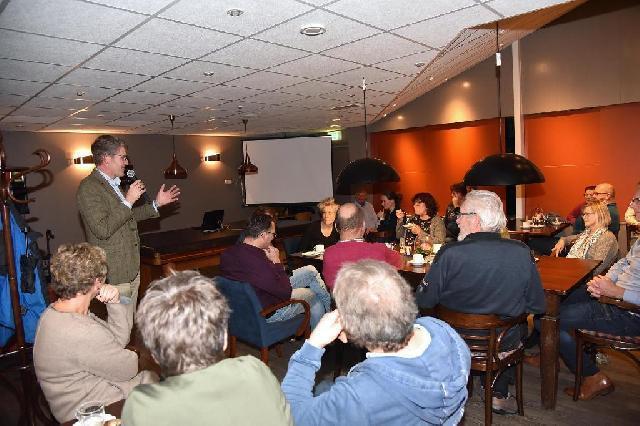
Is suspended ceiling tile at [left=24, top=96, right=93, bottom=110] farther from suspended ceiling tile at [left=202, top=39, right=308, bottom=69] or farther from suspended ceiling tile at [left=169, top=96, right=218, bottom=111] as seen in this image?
suspended ceiling tile at [left=202, top=39, right=308, bottom=69]

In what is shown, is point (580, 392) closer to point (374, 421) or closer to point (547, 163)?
point (374, 421)

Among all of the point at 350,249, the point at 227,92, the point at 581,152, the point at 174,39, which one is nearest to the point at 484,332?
the point at 350,249

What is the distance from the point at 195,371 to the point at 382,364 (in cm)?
52

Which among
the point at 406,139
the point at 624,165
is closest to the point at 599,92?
the point at 624,165

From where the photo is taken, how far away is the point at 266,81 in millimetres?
4988

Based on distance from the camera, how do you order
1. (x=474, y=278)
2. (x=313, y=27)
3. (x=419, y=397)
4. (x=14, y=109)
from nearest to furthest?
(x=419, y=397)
(x=474, y=278)
(x=313, y=27)
(x=14, y=109)

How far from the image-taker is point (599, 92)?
6.42m

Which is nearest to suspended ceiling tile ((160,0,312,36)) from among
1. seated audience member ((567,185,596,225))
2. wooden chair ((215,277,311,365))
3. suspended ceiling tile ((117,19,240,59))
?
suspended ceiling tile ((117,19,240,59))

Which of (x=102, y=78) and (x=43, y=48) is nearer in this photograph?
(x=43, y=48)

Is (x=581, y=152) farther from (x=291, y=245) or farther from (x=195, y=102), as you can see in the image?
(x=195, y=102)

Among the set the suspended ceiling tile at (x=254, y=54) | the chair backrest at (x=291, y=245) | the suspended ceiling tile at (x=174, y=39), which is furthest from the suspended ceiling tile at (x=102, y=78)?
the chair backrest at (x=291, y=245)

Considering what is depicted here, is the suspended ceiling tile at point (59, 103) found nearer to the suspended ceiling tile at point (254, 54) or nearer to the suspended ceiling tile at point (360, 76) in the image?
the suspended ceiling tile at point (254, 54)

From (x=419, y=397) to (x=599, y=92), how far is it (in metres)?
6.88

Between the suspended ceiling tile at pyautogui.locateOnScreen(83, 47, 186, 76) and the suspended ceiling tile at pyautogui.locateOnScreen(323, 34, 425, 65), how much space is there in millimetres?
1458
